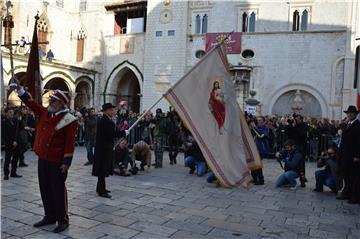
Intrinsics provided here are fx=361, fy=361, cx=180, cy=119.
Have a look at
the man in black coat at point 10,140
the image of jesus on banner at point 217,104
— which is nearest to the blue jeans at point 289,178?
the image of jesus on banner at point 217,104

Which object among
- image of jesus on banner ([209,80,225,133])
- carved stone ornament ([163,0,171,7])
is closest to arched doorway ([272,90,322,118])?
carved stone ornament ([163,0,171,7])

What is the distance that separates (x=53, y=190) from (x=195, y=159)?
5.91 meters

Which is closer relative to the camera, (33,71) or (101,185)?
(101,185)

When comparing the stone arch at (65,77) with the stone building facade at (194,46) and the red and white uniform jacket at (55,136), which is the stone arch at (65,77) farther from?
the red and white uniform jacket at (55,136)

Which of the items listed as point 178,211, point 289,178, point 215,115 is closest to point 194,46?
point 289,178

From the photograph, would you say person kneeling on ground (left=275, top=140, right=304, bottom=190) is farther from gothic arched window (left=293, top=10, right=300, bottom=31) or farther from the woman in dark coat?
gothic arched window (left=293, top=10, right=300, bottom=31)

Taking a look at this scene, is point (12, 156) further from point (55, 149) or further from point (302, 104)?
point (302, 104)

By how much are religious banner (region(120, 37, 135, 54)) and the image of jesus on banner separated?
23.7 m

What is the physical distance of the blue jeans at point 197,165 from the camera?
10.3 metres

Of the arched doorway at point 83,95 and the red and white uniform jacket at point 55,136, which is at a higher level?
the arched doorway at point 83,95

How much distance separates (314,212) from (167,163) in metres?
6.58

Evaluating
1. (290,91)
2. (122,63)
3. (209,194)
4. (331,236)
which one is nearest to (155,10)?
(122,63)

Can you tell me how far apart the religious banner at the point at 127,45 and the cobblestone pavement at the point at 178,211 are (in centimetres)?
2043

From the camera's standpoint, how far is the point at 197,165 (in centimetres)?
1052
